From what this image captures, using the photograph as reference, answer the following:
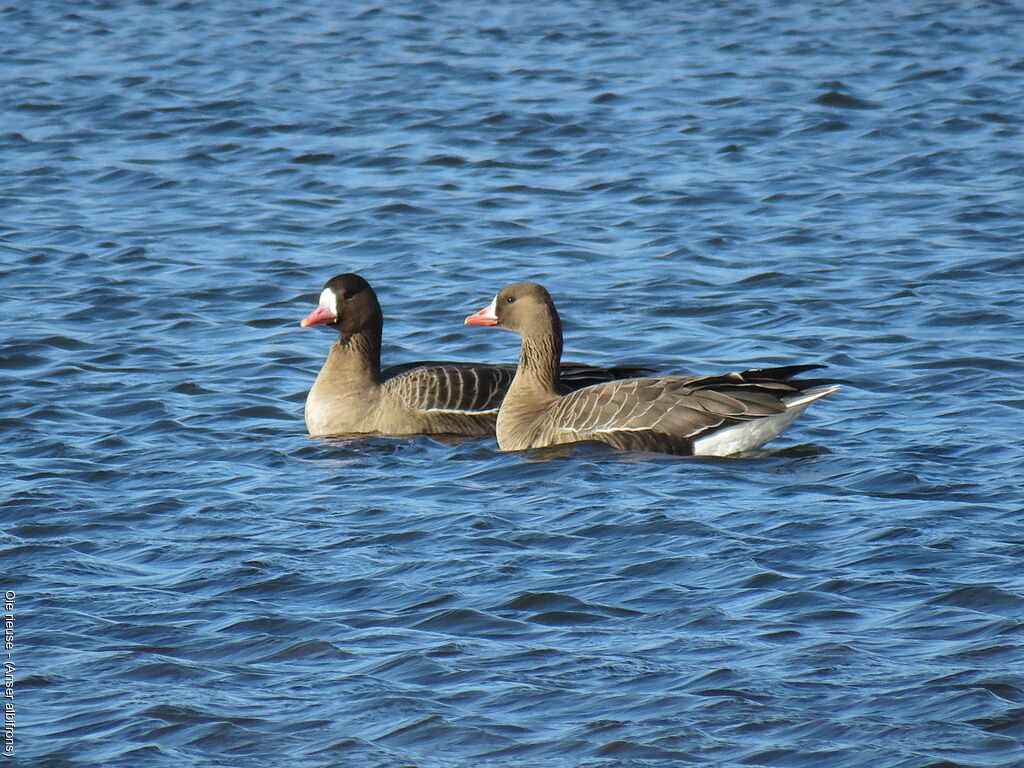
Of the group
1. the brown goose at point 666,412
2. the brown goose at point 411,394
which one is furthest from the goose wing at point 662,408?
the brown goose at point 411,394

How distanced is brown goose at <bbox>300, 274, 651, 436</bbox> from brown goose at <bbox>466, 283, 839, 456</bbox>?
1.36 ft

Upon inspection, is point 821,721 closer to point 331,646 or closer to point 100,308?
point 331,646

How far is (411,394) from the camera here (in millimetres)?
11727

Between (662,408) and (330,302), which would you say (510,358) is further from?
(662,408)

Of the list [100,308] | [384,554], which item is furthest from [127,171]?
[384,554]

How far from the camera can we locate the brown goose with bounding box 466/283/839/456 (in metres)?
10.4

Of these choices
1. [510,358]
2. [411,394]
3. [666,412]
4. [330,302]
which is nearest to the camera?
[666,412]

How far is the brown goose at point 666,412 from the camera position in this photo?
10.4 m

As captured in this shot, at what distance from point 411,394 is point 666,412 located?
2013 millimetres

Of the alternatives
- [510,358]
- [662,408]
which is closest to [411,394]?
[662,408]

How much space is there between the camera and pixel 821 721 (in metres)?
6.64

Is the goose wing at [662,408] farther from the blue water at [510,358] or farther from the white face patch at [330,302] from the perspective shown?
the white face patch at [330,302]

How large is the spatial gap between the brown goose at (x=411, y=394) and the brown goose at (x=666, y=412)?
41 centimetres

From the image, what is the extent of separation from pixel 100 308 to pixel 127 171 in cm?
546
